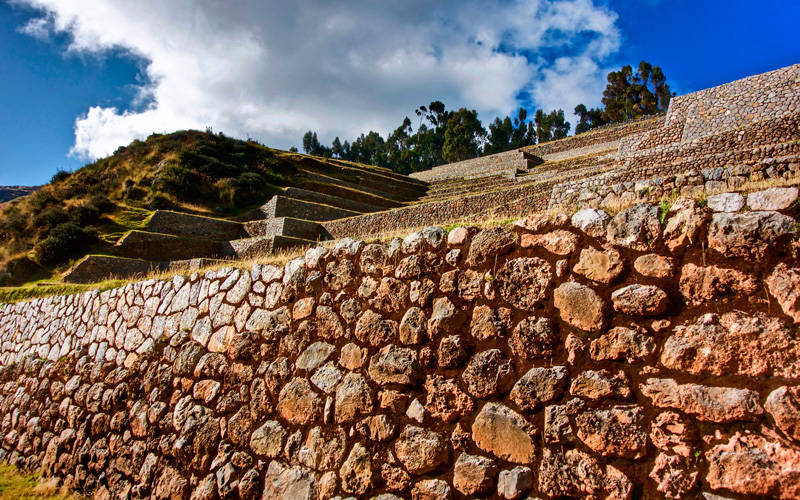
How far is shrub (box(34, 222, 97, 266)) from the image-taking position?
13.8 meters

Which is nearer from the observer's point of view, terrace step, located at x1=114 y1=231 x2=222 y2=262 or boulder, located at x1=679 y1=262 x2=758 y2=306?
boulder, located at x1=679 y1=262 x2=758 y2=306

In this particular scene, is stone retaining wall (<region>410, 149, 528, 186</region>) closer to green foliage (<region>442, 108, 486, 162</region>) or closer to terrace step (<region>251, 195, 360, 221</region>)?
terrace step (<region>251, 195, 360, 221</region>)

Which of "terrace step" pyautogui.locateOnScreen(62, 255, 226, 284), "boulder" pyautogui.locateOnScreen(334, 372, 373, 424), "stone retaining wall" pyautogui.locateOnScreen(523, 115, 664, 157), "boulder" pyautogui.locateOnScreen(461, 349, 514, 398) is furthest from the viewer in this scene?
"stone retaining wall" pyautogui.locateOnScreen(523, 115, 664, 157)

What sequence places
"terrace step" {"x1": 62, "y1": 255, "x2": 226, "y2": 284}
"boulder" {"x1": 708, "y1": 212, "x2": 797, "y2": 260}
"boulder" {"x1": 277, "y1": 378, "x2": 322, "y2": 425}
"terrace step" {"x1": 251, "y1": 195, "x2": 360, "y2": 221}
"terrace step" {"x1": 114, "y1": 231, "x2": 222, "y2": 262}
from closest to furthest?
"boulder" {"x1": 708, "y1": 212, "x2": 797, "y2": 260} → "boulder" {"x1": 277, "y1": 378, "x2": 322, "y2": 425} → "terrace step" {"x1": 62, "y1": 255, "x2": 226, "y2": 284} → "terrace step" {"x1": 114, "y1": 231, "x2": 222, "y2": 262} → "terrace step" {"x1": 251, "y1": 195, "x2": 360, "y2": 221}

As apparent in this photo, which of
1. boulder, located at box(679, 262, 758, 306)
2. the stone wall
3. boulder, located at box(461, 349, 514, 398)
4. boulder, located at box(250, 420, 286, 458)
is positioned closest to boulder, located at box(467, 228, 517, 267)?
the stone wall

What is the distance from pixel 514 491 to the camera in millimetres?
2561

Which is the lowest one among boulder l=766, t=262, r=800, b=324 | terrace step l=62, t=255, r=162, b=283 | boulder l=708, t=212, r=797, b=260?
boulder l=766, t=262, r=800, b=324

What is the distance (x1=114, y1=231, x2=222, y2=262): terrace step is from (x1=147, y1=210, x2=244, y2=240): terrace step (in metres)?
1.03

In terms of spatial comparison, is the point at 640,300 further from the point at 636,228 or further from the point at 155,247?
the point at 155,247

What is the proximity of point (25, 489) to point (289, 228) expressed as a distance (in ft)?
34.4

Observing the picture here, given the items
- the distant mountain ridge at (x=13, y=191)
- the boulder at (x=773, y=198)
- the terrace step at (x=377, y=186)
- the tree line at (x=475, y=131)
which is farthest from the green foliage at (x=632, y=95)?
the distant mountain ridge at (x=13, y=191)

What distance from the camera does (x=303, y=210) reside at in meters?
18.5

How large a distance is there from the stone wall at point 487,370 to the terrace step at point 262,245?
7998 millimetres

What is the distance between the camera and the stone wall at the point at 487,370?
6.87 ft
